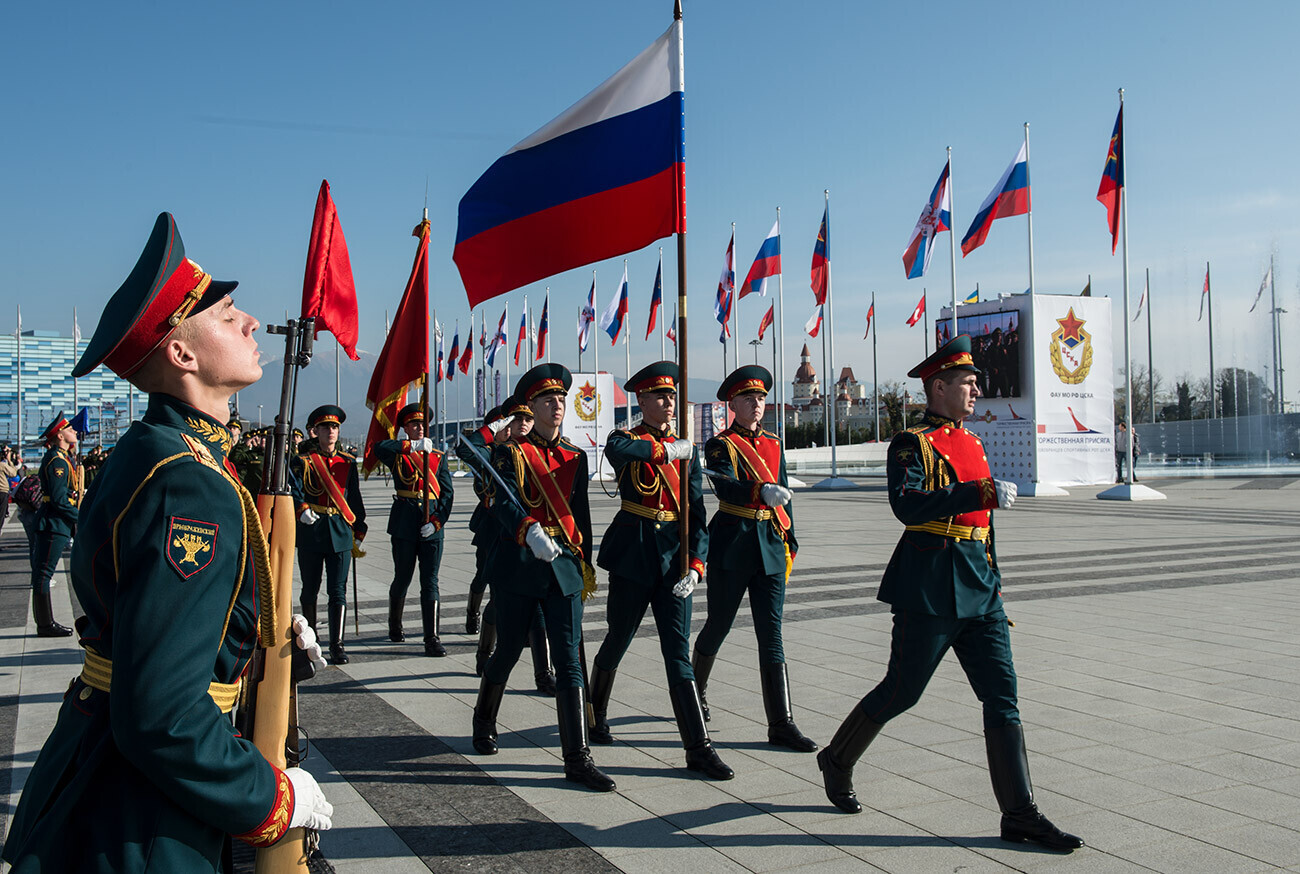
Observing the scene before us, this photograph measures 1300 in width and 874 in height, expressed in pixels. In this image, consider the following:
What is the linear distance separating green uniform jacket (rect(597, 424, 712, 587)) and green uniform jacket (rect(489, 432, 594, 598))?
179 mm

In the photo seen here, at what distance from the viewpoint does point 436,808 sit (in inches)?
183

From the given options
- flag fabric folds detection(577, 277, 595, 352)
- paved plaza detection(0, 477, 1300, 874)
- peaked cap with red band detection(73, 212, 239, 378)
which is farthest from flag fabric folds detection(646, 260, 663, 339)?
peaked cap with red band detection(73, 212, 239, 378)

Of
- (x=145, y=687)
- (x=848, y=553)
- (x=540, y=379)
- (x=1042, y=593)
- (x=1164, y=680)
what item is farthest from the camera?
(x=848, y=553)

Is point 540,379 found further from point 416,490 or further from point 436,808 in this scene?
point 416,490

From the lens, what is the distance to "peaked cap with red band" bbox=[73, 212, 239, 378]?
1.89 meters

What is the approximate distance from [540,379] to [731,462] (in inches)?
46.4

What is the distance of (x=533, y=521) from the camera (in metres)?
5.27

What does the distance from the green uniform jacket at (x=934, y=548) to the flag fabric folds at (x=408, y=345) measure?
3.19m

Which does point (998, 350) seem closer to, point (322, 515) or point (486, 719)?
point (322, 515)

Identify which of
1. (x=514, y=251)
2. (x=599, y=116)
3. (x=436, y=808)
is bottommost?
(x=436, y=808)

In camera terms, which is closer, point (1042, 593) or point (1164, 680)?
point (1164, 680)

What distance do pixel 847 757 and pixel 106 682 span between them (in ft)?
Answer: 10.8

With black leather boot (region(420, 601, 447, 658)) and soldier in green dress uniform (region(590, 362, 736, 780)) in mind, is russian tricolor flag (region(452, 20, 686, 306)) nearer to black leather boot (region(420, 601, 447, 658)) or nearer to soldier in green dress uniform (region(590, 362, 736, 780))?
soldier in green dress uniform (region(590, 362, 736, 780))

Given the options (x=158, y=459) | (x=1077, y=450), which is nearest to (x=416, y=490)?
(x=158, y=459)
